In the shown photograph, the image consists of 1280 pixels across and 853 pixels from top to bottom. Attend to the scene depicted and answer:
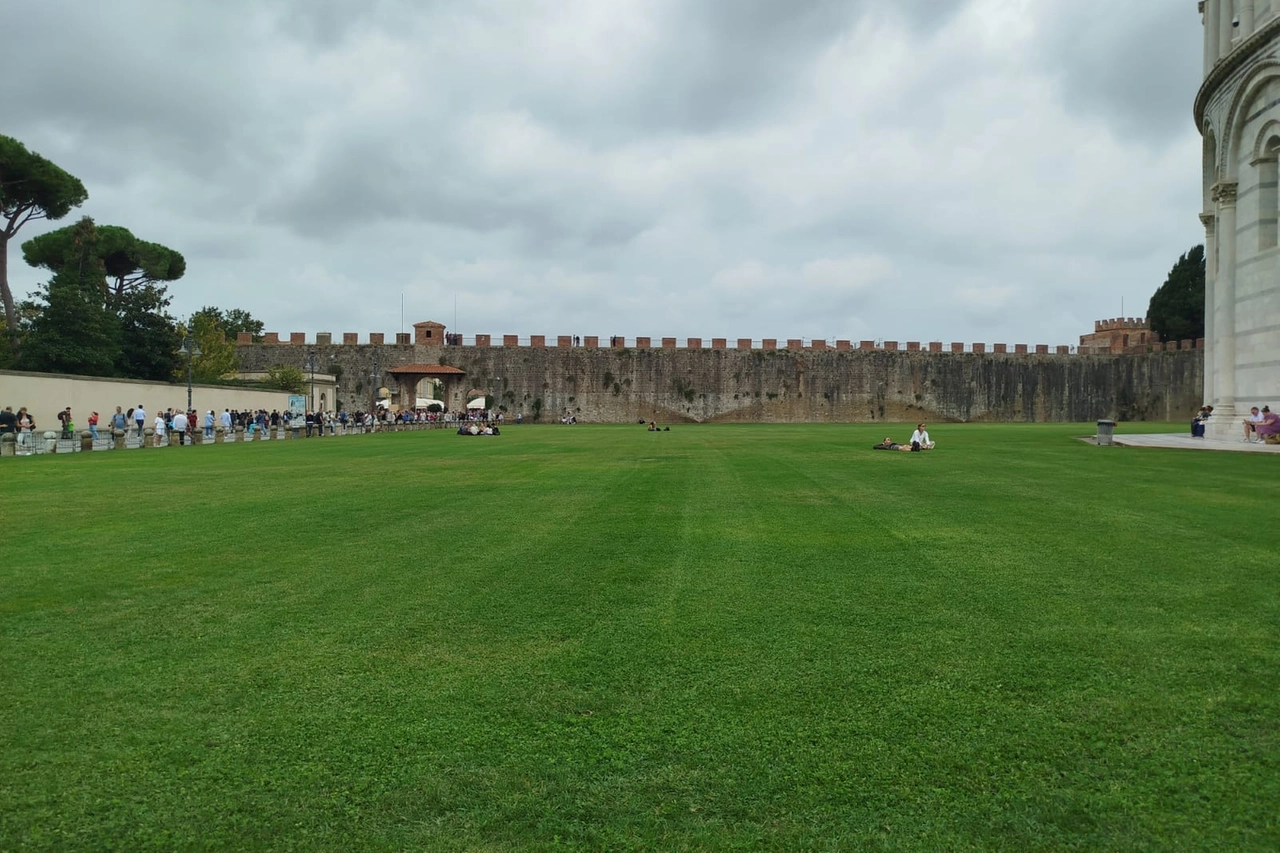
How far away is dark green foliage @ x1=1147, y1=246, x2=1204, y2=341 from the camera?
59781 mm

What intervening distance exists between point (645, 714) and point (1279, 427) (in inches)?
793

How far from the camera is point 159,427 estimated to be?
23891 mm

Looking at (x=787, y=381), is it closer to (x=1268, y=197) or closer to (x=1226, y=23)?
(x=1226, y=23)

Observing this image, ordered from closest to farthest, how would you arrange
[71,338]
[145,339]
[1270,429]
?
[1270,429]
[71,338]
[145,339]

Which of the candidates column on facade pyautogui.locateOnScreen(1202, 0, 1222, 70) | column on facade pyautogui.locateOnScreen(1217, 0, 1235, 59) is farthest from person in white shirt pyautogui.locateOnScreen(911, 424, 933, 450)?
column on facade pyautogui.locateOnScreen(1202, 0, 1222, 70)

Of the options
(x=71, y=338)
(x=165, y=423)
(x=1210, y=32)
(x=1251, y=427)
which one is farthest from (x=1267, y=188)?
(x=71, y=338)

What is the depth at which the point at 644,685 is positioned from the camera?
3.39 meters

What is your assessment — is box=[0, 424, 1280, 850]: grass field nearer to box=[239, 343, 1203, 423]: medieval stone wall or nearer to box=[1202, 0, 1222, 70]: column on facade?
box=[1202, 0, 1222, 70]: column on facade

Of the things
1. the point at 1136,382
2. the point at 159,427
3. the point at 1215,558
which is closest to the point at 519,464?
the point at 1215,558

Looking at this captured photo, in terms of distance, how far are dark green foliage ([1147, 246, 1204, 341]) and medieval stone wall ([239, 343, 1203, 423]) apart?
322 inches

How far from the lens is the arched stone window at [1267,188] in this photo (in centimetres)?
2058

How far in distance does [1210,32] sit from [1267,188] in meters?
5.96

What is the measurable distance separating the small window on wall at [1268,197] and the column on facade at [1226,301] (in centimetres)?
120

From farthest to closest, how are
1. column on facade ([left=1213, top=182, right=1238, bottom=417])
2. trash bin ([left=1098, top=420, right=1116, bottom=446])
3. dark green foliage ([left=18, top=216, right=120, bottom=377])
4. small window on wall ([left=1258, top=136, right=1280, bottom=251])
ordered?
dark green foliage ([left=18, top=216, right=120, bottom=377]) → column on facade ([left=1213, top=182, right=1238, bottom=417]) → small window on wall ([left=1258, top=136, right=1280, bottom=251]) → trash bin ([left=1098, top=420, right=1116, bottom=446])
